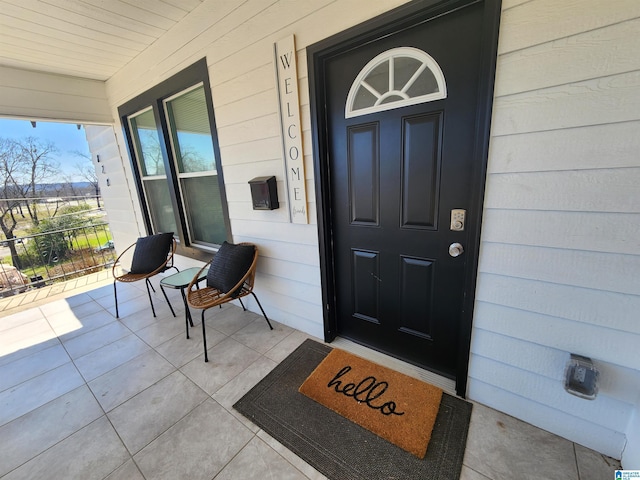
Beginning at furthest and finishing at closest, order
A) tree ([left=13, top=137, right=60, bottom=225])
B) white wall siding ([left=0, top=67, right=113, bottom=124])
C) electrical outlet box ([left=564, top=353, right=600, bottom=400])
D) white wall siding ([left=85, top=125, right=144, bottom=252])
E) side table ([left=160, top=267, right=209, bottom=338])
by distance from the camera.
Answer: tree ([left=13, top=137, right=60, bottom=225]), white wall siding ([left=85, top=125, right=144, bottom=252]), white wall siding ([left=0, top=67, right=113, bottom=124]), side table ([left=160, top=267, right=209, bottom=338]), electrical outlet box ([left=564, top=353, right=600, bottom=400])

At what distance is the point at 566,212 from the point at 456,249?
1.49 ft

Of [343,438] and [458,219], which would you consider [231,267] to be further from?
[458,219]

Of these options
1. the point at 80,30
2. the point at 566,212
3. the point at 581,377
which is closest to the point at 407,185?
the point at 566,212

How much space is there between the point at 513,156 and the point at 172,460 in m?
2.11

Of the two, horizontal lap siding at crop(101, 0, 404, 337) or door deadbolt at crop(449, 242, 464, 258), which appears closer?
door deadbolt at crop(449, 242, 464, 258)

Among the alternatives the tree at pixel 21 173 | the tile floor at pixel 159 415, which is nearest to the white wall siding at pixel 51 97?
the tile floor at pixel 159 415

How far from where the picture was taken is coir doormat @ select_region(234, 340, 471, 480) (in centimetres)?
114

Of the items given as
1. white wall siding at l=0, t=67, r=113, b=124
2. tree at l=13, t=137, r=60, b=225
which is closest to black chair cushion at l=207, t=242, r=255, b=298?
white wall siding at l=0, t=67, r=113, b=124

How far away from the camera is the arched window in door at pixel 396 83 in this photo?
1280mm

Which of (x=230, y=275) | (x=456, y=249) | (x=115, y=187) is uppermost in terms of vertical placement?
(x=115, y=187)

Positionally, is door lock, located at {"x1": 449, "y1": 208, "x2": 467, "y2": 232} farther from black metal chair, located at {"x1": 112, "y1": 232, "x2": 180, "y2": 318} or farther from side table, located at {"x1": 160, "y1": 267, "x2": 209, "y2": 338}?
black metal chair, located at {"x1": 112, "y1": 232, "x2": 180, "y2": 318}

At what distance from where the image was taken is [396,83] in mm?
1380

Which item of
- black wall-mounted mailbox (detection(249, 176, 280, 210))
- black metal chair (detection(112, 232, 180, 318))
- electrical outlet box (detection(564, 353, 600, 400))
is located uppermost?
black wall-mounted mailbox (detection(249, 176, 280, 210))

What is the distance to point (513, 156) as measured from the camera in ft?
3.58
